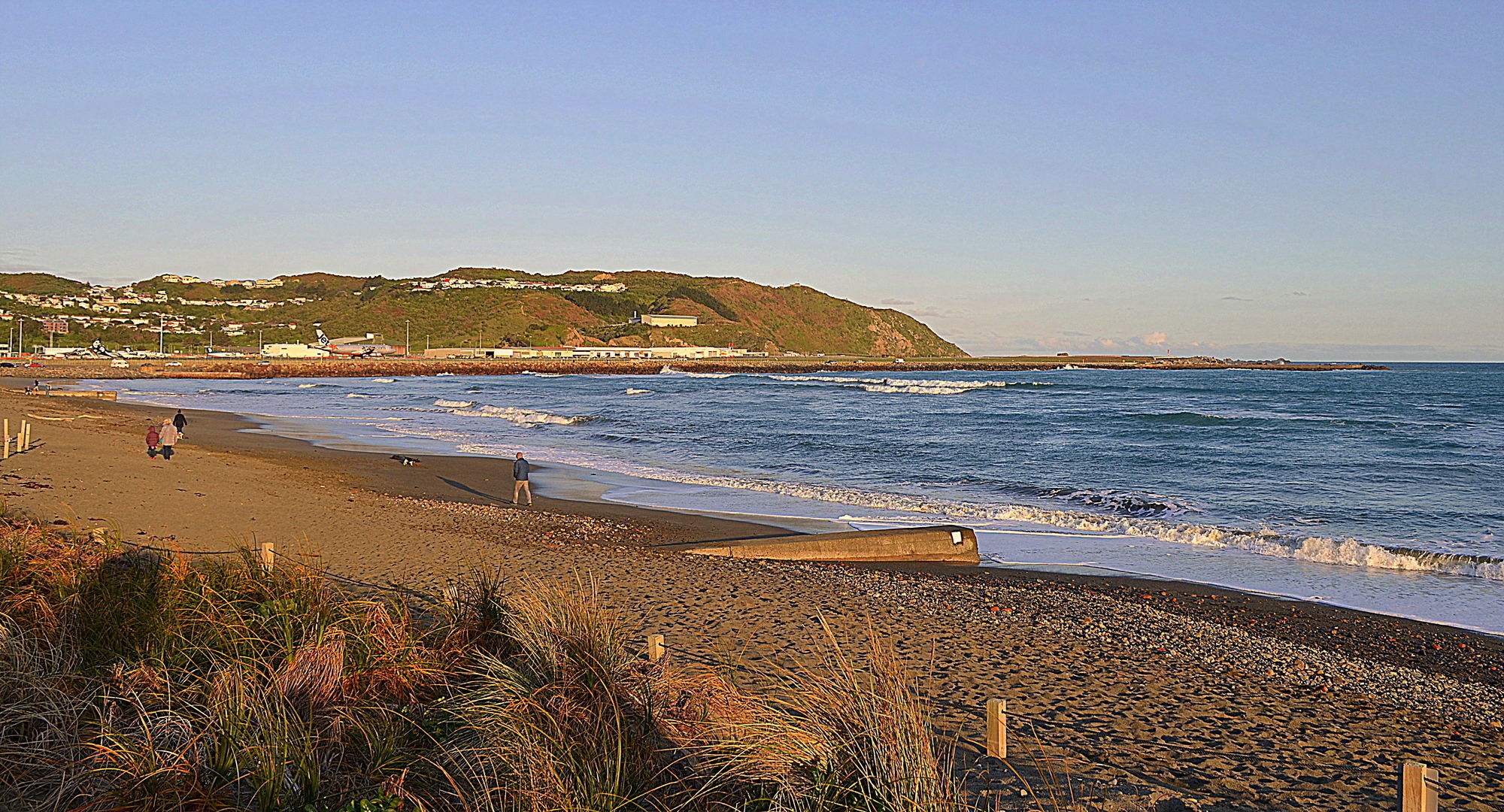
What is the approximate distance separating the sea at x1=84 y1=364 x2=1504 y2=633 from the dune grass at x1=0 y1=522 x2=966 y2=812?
921cm

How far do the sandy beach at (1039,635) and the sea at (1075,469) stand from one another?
207 centimetres

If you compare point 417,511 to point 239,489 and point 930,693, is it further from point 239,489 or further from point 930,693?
point 930,693

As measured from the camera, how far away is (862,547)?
1354 cm

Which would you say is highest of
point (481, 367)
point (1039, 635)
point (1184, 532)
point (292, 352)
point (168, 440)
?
point (292, 352)

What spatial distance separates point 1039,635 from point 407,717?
6.17 meters

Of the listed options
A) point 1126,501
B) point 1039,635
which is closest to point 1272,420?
point 1126,501

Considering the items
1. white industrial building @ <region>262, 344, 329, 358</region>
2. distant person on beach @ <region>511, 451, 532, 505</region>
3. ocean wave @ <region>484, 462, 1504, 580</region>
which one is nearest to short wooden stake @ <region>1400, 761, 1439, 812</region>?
ocean wave @ <region>484, 462, 1504, 580</region>

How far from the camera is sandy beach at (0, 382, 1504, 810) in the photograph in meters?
6.41

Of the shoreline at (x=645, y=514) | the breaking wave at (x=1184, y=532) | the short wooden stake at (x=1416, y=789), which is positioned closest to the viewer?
the short wooden stake at (x=1416, y=789)

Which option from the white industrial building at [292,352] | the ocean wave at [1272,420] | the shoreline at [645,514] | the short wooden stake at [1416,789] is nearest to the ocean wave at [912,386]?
the ocean wave at [1272,420]

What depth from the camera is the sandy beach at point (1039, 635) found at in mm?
6406

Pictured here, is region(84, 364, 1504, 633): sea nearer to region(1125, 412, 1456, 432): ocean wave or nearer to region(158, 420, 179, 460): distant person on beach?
region(1125, 412, 1456, 432): ocean wave

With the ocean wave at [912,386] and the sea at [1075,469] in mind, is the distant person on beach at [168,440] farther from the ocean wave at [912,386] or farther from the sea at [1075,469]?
the ocean wave at [912,386]

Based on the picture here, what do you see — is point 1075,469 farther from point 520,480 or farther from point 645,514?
point 520,480
